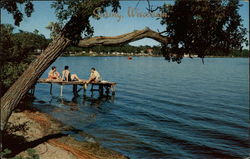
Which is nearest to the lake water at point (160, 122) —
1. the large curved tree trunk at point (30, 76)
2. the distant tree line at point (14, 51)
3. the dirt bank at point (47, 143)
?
the dirt bank at point (47, 143)

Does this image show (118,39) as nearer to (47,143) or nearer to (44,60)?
(44,60)

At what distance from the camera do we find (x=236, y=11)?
26.4 ft

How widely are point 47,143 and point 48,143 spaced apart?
0.08 m

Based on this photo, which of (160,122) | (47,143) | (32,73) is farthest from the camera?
(160,122)

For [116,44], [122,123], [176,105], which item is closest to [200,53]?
[116,44]

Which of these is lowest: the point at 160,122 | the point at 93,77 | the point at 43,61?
the point at 160,122

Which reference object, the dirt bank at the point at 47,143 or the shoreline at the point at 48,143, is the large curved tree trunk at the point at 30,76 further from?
the dirt bank at the point at 47,143

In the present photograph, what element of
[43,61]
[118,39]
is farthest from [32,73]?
[118,39]

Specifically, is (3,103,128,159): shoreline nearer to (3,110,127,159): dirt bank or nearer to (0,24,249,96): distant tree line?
(3,110,127,159): dirt bank

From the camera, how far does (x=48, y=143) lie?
36.5 ft

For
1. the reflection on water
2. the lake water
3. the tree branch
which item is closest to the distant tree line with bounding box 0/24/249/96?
the lake water

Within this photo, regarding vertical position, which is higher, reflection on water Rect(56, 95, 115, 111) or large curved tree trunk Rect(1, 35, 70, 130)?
large curved tree trunk Rect(1, 35, 70, 130)

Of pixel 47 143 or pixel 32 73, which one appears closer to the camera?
pixel 32 73

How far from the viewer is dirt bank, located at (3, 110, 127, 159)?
9727 mm
